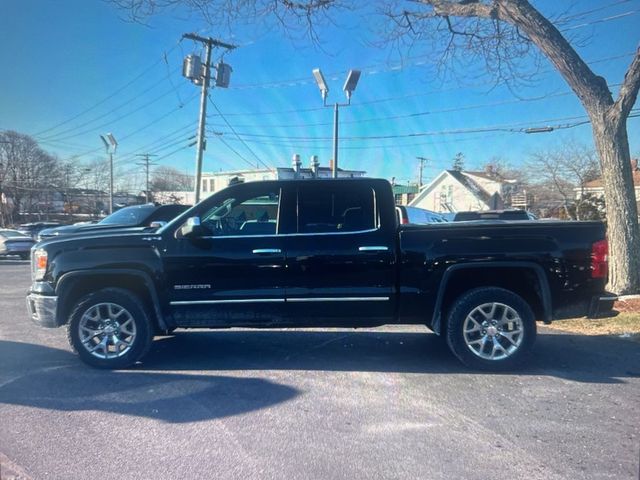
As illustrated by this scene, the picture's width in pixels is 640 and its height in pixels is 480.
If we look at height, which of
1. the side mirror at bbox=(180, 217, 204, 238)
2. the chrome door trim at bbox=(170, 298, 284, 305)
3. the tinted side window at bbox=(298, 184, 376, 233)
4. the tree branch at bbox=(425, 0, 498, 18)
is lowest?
the chrome door trim at bbox=(170, 298, 284, 305)

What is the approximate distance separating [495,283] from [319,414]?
7.90 feet

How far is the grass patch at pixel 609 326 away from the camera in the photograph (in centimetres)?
675

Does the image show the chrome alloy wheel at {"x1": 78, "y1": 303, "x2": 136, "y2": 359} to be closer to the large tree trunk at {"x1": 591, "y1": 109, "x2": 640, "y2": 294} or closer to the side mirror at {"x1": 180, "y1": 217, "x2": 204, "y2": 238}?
the side mirror at {"x1": 180, "y1": 217, "x2": 204, "y2": 238}

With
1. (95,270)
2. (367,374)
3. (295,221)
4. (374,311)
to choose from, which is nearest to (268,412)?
(367,374)

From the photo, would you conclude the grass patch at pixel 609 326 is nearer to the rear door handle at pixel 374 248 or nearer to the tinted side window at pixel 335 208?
the rear door handle at pixel 374 248

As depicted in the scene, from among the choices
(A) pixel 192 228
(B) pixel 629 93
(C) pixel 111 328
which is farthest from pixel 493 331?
(B) pixel 629 93

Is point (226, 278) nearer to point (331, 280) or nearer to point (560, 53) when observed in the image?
point (331, 280)

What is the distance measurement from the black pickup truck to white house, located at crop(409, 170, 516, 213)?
4174 cm

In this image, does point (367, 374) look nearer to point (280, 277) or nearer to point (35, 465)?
point (280, 277)

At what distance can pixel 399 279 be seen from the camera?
523 cm

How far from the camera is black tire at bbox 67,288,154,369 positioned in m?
5.27

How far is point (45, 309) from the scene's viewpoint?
529 cm

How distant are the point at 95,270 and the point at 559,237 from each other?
4.79 metres

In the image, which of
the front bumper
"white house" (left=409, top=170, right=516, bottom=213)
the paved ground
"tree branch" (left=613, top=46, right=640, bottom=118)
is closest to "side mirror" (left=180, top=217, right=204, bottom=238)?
the paved ground
